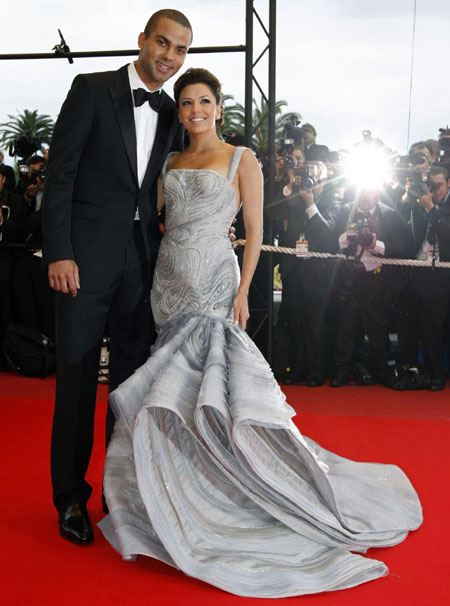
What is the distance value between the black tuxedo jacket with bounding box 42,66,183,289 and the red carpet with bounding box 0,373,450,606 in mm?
954

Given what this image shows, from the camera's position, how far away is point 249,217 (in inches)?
104

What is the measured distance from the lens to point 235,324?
262 cm

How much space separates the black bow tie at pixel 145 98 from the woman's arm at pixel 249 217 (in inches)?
15.4

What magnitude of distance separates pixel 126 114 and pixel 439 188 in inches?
142

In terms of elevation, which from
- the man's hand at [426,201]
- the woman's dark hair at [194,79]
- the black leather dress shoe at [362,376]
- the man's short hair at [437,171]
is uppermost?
the woman's dark hair at [194,79]

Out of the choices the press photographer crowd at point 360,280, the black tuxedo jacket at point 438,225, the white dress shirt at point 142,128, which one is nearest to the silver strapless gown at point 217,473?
the white dress shirt at point 142,128

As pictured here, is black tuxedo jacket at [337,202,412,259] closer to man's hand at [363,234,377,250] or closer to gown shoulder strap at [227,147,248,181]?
man's hand at [363,234,377,250]

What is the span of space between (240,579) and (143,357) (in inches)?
37.4

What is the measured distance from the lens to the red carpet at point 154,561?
205cm

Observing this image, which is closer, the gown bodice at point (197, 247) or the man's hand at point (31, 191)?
the gown bodice at point (197, 247)

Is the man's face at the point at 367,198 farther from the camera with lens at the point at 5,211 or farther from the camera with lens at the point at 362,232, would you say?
the camera with lens at the point at 5,211

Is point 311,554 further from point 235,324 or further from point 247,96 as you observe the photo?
point 247,96

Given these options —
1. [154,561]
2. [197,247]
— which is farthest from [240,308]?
[154,561]

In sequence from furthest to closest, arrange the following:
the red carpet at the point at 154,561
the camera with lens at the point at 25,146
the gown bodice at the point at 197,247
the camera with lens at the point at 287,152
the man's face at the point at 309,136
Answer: the camera with lens at the point at 25,146
the man's face at the point at 309,136
the camera with lens at the point at 287,152
the gown bodice at the point at 197,247
the red carpet at the point at 154,561
